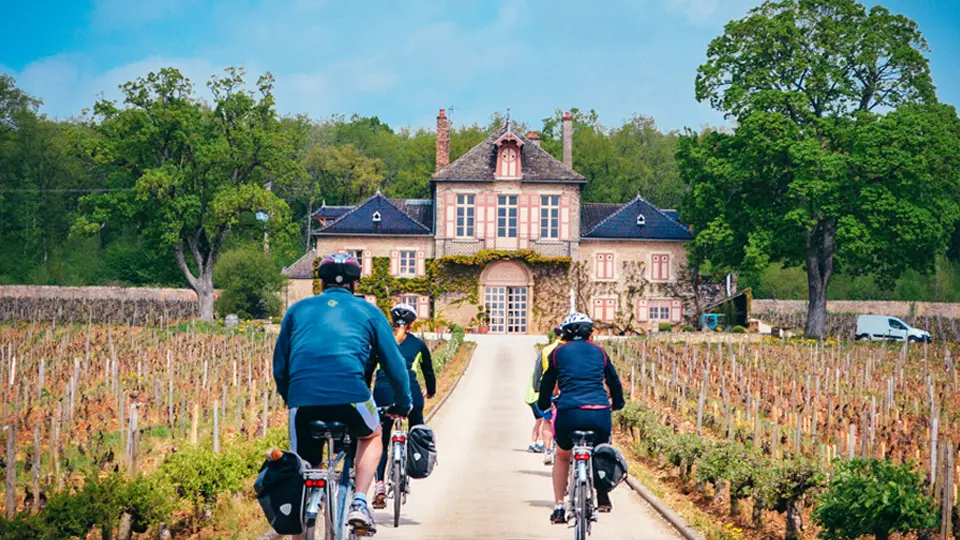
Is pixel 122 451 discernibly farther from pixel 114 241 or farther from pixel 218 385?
pixel 114 241

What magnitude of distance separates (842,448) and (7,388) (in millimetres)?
15456

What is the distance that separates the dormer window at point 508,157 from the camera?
1977 inches

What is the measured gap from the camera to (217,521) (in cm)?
1082

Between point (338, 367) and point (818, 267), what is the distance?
139ft

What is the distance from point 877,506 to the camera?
909cm

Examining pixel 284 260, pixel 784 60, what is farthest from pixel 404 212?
pixel 284 260

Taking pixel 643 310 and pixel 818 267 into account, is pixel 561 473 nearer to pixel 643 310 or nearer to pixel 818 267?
pixel 818 267

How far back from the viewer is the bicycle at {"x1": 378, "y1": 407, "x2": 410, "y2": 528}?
10.3m

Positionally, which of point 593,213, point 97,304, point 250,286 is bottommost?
point 97,304

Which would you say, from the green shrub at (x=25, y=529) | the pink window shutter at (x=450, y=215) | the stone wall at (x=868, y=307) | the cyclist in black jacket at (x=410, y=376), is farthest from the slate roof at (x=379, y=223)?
the green shrub at (x=25, y=529)

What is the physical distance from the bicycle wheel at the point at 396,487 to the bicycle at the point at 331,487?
3.12 meters

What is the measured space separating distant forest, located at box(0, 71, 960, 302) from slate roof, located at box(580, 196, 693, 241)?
17.5 meters

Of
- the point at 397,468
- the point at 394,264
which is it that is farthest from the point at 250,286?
the point at 397,468

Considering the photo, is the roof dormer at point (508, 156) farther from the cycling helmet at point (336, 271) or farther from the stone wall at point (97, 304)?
the cycling helmet at point (336, 271)
